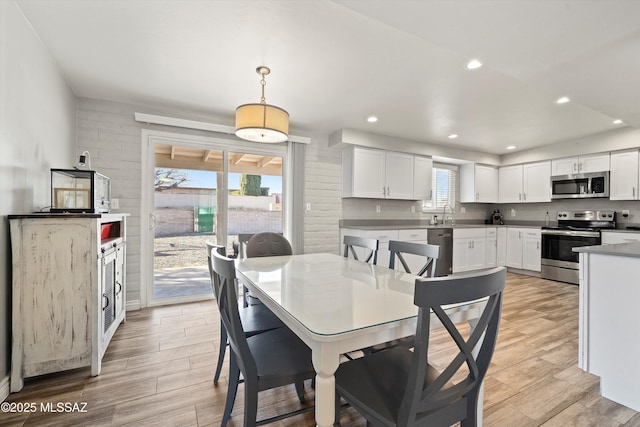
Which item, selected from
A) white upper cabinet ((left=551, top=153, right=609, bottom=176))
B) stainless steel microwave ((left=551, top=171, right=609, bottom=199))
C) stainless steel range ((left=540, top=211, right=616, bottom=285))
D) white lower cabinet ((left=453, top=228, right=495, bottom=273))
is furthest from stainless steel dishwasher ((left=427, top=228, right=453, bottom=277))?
white upper cabinet ((left=551, top=153, right=609, bottom=176))

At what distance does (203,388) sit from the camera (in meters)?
1.84

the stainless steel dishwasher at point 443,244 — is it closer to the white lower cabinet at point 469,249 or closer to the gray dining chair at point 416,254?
the white lower cabinet at point 469,249

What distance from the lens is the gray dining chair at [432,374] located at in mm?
859

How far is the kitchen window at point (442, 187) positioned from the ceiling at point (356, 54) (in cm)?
224

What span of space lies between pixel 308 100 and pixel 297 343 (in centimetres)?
252

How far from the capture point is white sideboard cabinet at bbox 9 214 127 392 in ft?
5.86

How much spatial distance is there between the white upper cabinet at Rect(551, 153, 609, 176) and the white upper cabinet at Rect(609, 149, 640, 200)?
117mm

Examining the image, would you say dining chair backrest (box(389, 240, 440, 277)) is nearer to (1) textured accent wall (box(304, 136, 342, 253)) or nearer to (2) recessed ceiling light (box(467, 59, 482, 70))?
(2) recessed ceiling light (box(467, 59, 482, 70))

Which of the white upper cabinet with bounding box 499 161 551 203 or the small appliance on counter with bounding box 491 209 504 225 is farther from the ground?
the white upper cabinet with bounding box 499 161 551 203

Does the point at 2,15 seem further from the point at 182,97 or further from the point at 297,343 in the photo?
the point at 297,343

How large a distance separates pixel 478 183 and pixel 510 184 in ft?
2.19

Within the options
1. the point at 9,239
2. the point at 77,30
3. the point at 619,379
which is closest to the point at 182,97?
the point at 77,30

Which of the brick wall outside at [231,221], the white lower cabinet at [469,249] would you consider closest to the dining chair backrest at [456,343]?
the brick wall outside at [231,221]

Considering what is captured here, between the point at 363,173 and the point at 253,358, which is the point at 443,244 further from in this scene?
the point at 253,358
